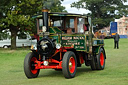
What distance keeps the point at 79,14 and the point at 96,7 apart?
258ft

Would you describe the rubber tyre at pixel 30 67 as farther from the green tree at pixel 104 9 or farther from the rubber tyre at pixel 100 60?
the green tree at pixel 104 9

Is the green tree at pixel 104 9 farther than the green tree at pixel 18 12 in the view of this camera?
Yes

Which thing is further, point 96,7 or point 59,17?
point 96,7

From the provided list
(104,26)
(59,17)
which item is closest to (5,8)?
(59,17)

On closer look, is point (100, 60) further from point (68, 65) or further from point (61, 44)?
point (68, 65)

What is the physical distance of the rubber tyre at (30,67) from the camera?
10.3 metres

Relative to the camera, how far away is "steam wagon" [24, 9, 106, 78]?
10.1m

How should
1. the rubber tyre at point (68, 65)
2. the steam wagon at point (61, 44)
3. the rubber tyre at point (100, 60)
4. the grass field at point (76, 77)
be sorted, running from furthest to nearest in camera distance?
the rubber tyre at point (100, 60) < the steam wagon at point (61, 44) < the rubber tyre at point (68, 65) < the grass field at point (76, 77)

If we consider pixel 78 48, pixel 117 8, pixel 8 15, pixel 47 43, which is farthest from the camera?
pixel 117 8

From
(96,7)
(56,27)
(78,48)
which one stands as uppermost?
(96,7)

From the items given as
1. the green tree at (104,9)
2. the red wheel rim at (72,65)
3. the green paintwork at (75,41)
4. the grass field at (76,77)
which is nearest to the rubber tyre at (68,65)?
the red wheel rim at (72,65)

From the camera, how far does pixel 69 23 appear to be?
11.2 metres

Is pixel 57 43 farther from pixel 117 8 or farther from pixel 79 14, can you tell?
pixel 117 8

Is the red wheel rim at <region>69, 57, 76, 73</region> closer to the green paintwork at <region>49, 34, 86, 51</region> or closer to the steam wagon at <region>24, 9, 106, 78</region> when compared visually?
the steam wagon at <region>24, 9, 106, 78</region>
